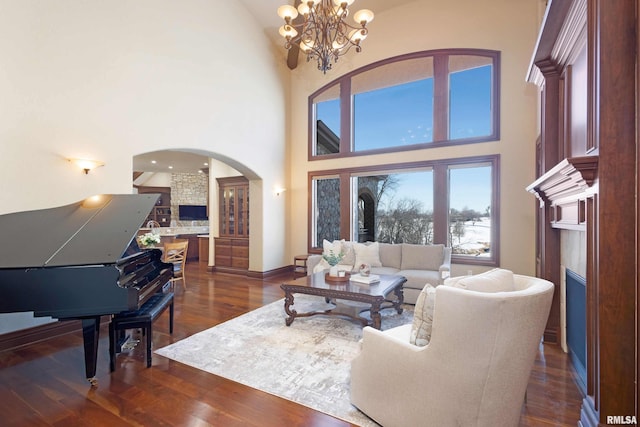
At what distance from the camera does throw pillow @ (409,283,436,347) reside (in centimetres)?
175

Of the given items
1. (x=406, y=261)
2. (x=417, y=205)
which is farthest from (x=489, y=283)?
(x=417, y=205)

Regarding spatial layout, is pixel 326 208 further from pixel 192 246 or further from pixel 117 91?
pixel 192 246

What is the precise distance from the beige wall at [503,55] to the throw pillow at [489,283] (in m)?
3.91

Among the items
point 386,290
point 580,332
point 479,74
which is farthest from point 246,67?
point 580,332

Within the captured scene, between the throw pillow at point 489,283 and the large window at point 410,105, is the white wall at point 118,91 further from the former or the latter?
the throw pillow at point 489,283

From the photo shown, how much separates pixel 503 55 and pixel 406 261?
403 cm

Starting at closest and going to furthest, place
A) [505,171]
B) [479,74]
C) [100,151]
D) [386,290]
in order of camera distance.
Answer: [386,290], [100,151], [505,171], [479,74]

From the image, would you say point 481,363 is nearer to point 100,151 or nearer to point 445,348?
point 445,348

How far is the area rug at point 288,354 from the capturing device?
2268 millimetres

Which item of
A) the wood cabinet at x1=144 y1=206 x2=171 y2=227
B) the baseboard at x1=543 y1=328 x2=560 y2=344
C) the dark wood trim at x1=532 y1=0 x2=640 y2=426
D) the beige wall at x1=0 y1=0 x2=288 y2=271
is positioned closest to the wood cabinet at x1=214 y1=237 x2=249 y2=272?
the beige wall at x1=0 y1=0 x2=288 y2=271

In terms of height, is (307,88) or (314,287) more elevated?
(307,88)

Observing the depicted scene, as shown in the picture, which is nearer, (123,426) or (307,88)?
(123,426)

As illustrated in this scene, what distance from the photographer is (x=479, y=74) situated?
5.46m

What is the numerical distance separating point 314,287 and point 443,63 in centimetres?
501
